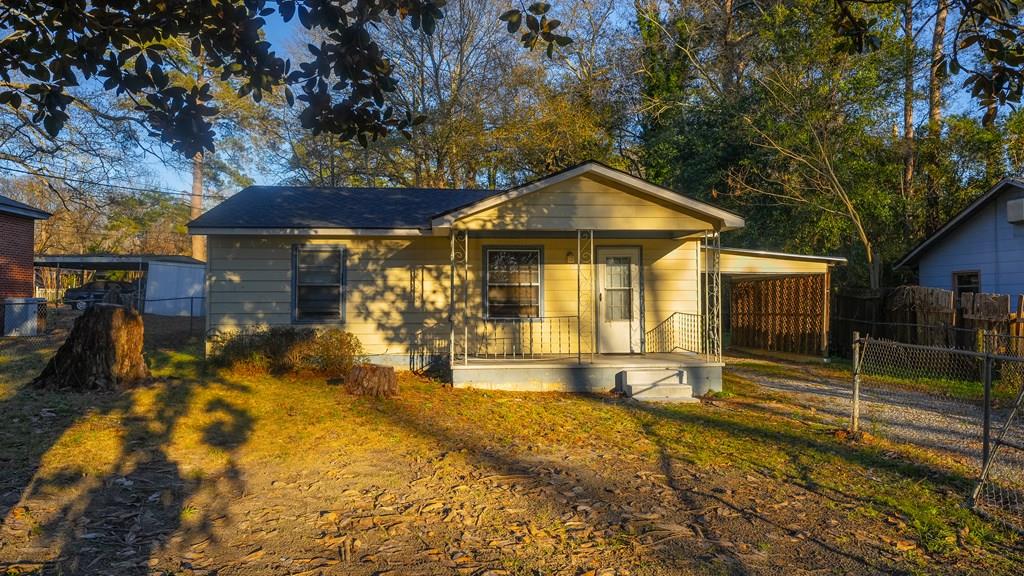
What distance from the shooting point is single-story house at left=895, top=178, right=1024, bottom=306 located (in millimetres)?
14258

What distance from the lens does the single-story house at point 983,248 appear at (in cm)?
1426

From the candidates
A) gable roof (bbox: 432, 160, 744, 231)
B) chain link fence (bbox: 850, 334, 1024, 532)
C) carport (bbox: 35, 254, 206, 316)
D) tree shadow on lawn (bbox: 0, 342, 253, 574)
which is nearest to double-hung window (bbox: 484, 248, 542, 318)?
gable roof (bbox: 432, 160, 744, 231)

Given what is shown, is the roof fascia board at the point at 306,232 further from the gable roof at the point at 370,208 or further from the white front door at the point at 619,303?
the white front door at the point at 619,303

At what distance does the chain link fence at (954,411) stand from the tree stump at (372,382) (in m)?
6.04

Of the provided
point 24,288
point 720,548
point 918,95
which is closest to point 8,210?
point 24,288

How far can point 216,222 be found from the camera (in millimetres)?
11266

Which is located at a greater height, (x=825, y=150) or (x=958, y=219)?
(x=825, y=150)

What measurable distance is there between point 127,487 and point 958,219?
17389mm

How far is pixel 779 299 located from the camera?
58.7 feet

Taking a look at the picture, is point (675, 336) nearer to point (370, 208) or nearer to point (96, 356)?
point (370, 208)

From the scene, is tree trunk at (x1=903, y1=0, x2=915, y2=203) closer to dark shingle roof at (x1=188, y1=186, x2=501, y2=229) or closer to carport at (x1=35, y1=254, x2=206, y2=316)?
dark shingle roof at (x1=188, y1=186, x2=501, y2=229)

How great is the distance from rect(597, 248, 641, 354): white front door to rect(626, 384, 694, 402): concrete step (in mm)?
1944

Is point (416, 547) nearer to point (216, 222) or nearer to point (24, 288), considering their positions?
point (216, 222)

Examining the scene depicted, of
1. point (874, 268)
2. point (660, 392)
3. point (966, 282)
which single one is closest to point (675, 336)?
point (660, 392)
